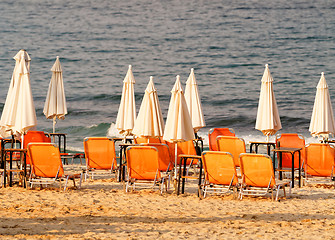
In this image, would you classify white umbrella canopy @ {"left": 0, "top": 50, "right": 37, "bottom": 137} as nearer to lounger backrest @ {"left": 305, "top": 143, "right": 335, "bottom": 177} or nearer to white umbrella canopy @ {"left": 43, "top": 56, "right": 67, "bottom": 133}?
white umbrella canopy @ {"left": 43, "top": 56, "right": 67, "bottom": 133}

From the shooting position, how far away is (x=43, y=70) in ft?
108

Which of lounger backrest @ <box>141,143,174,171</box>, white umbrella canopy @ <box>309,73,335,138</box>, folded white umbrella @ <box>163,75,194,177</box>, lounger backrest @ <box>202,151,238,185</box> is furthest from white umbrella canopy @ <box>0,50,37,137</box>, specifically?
white umbrella canopy @ <box>309,73,335,138</box>

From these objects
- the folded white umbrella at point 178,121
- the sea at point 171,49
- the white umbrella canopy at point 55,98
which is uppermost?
the sea at point 171,49

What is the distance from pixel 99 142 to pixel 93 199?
1.99m

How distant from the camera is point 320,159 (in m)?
9.62

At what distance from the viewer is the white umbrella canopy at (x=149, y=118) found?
9711 mm

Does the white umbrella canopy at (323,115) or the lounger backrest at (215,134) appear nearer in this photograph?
the white umbrella canopy at (323,115)

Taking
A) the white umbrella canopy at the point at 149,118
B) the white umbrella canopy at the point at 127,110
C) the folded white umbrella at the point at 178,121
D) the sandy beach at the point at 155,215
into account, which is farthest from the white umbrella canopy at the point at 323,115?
the white umbrella canopy at the point at 127,110

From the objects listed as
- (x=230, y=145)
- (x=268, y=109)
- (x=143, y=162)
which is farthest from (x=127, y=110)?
(x=268, y=109)

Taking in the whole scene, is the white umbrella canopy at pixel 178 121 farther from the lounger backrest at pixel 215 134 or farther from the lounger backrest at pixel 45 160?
the lounger backrest at pixel 215 134

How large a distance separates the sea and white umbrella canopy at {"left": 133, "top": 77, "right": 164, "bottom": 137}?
17.9 metres

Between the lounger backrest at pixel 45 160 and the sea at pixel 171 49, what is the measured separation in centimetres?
1888

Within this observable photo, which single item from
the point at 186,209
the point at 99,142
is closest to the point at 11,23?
the point at 99,142

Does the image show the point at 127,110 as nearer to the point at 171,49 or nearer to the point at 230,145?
the point at 230,145
